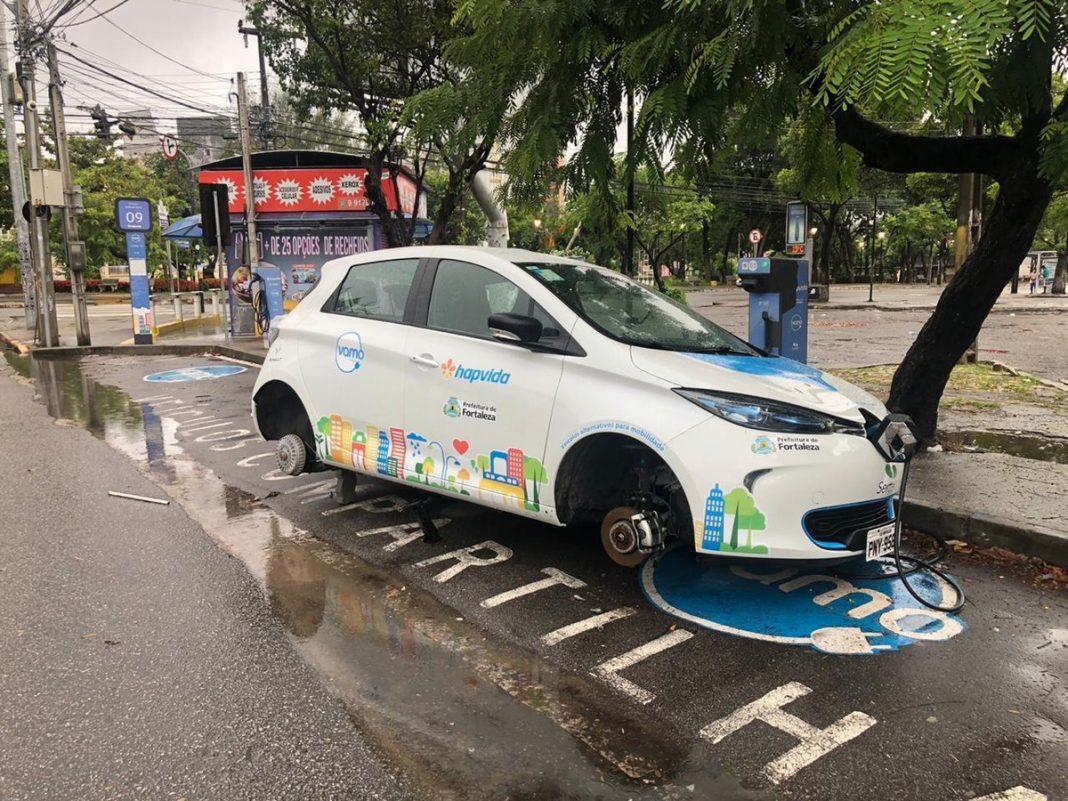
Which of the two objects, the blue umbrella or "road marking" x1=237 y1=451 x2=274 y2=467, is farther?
the blue umbrella

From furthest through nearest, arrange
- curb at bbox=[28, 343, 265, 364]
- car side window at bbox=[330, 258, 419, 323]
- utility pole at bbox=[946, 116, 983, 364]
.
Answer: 1. curb at bbox=[28, 343, 265, 364]
2. utility pole at bbox=[946, 116, 983, 364]
3. car side window at bbox=[330, 258, 419, 323]

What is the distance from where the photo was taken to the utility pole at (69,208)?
58.1ft

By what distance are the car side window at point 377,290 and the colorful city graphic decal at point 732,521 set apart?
2.49 m

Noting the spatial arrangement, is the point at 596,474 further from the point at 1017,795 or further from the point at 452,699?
the point at 1017,795

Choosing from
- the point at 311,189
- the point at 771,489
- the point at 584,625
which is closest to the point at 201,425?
the point at 584,625

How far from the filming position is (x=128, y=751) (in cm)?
287

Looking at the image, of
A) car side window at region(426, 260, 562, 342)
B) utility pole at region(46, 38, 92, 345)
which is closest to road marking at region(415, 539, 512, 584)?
car side window at region(426, 260, 562, 342)

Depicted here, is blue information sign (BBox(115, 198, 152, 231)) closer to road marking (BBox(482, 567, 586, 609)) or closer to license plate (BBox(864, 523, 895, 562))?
road marking (BBox(482, 567, 586, 609))

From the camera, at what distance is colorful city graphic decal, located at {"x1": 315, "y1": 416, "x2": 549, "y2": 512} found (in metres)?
4.43

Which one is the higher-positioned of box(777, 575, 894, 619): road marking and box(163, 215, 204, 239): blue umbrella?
box(163, 215, 204, 239): blue umbrella

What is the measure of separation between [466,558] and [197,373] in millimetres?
10487

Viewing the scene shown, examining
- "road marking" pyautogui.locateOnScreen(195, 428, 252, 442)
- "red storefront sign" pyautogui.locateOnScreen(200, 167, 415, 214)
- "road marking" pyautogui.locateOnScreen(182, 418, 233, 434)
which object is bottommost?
"road marking" pyautogui.locateOnScreen(195, 428, 252, 442)

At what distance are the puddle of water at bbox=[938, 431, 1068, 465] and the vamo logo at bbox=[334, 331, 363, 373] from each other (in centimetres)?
511

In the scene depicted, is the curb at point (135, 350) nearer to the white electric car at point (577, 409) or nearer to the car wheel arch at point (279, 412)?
the car wheel arch at point (279, 412)
